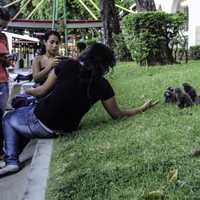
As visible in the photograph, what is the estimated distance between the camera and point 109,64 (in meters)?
6.47

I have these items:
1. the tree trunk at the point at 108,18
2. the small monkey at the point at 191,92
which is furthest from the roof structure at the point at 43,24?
the small monkey at the point at 191,92

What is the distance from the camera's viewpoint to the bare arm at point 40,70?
7258mm

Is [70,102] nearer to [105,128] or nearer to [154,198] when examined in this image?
[105,128]

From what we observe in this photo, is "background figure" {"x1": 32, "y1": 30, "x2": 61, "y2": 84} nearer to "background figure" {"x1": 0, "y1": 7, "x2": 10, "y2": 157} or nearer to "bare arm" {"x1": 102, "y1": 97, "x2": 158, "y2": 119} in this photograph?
"background figure" {"x1": 0, "y1": 7, "x2": 10, "y2": 157}

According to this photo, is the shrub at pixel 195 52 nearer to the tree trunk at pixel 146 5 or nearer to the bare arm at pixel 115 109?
the tree trunk at pixel 146 5

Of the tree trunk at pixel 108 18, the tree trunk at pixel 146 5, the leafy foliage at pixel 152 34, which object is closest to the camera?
the leafy foliage at pixel 152 34

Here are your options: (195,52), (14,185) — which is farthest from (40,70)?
(195,52)

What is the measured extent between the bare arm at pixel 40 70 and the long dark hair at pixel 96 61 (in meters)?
0.69

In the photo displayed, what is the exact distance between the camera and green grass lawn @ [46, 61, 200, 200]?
441 centimetres

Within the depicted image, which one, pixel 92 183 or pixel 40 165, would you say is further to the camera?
pixel 40 165

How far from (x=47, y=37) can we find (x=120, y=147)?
2.47 m

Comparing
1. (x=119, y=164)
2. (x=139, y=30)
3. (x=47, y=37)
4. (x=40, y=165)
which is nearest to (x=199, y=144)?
(x=119, y=164)

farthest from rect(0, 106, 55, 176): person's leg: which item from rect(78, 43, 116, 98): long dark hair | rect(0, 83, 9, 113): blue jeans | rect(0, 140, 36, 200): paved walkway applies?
rect(78, 43, 116, 98): long dark hair

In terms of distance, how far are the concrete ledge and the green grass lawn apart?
7 centimetres
